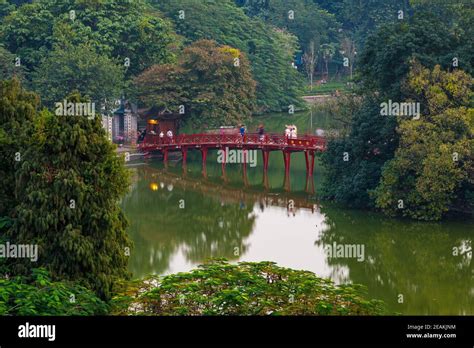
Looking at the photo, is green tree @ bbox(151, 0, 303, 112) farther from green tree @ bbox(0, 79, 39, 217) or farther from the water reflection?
green tree @ bbox(0, 79, 39, 217)

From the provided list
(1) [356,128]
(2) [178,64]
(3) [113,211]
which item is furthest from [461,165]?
(2) [178,64]

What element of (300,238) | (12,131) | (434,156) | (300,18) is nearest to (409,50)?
(434,156)

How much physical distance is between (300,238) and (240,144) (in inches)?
442

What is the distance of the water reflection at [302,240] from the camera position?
958 inches

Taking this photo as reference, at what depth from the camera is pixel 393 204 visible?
30.6 metres

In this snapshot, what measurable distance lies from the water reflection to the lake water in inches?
0.9

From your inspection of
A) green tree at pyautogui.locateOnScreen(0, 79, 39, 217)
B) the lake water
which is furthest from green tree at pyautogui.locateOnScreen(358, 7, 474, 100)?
green tree at pyautogui.locateOnScreen(0, 79, 39, 217)

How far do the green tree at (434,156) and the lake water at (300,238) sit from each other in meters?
0.63

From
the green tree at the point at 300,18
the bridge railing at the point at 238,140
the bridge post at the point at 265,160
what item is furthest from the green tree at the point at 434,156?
the green tree at the point at 300,18

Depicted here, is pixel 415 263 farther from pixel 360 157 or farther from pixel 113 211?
pixel 113 211

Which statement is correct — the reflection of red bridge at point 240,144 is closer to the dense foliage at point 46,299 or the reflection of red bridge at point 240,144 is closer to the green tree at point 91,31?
the green tree at point 91,31

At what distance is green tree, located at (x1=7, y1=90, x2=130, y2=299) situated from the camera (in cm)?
1794

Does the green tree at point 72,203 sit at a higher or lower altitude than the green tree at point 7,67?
lower

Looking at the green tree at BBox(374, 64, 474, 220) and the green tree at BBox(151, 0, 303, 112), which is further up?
the green tree at BBox(151, 0, 303, 112)
